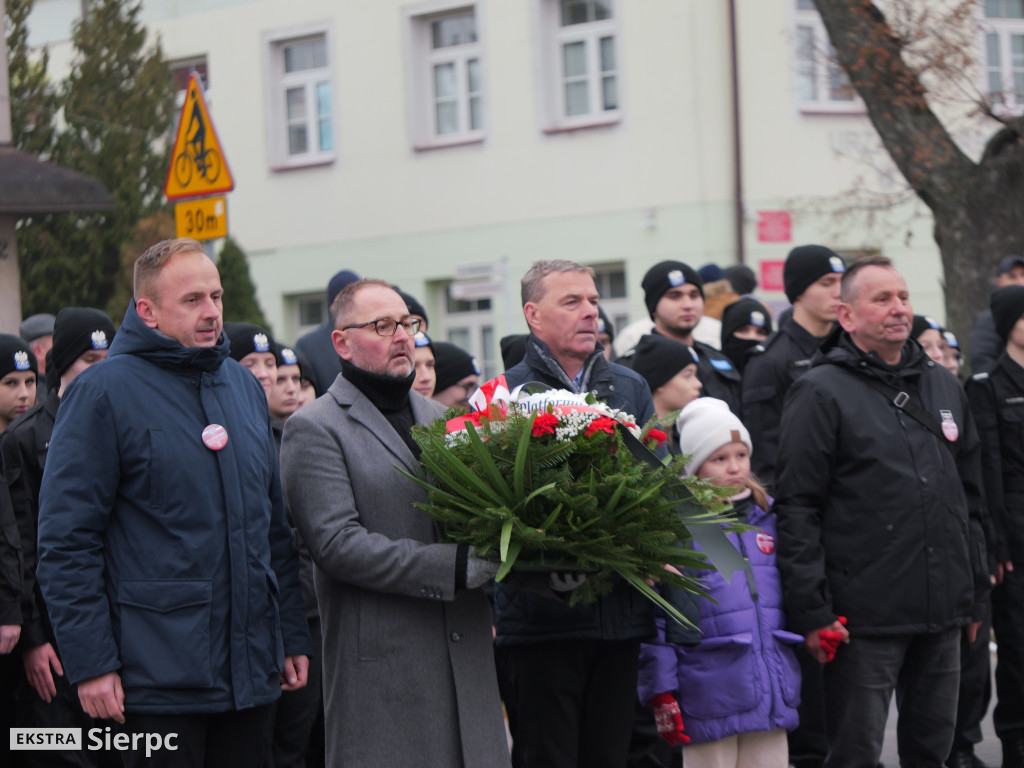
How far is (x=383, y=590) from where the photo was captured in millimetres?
4461

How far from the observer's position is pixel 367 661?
4.56 metres

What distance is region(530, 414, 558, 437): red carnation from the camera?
443 centimetres

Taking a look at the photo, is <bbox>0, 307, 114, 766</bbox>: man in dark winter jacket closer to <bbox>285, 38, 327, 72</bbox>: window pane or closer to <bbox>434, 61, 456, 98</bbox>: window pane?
<bbox>434, 61, 456, 98</bbox>: window pane

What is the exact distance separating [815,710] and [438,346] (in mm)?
2709

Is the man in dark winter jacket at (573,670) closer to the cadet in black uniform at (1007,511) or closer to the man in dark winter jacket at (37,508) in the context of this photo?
the man in dark winter jacket at (37,508)

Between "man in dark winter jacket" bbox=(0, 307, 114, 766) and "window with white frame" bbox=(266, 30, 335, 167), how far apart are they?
1515cm

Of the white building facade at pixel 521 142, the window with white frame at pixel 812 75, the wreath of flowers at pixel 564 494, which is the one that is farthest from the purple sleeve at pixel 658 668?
the window with white frame at pixel 812 75

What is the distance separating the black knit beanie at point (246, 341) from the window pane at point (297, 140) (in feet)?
50.1

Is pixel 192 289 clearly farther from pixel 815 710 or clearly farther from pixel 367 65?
pixel 367 65

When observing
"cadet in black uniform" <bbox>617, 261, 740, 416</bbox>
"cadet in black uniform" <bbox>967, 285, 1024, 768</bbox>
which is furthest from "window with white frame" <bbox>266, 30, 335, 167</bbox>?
"cadet in black uniform" <bbox>967, 285, 1024, 768</bbox>

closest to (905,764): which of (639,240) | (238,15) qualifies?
(639,240)

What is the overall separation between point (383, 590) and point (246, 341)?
2.47 metres

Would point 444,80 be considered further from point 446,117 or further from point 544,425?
point 544,425

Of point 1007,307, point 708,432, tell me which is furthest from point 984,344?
point 708,432
